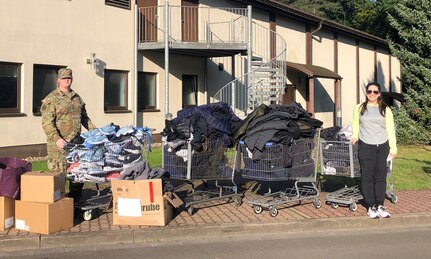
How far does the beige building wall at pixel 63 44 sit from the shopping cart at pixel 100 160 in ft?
23.7

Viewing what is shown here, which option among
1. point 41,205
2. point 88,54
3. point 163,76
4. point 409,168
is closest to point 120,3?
point 88,54

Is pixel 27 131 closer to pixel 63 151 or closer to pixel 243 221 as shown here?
pixel 63 151

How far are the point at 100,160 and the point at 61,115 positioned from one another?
924 millimetres

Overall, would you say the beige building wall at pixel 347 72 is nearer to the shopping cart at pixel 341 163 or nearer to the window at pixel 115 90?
the window at pixel 115 90

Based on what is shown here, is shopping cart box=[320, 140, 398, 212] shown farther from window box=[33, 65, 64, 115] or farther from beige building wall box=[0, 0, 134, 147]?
window box=[33, 65, 64, 115]

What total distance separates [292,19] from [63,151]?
821 inches

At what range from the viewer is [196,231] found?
6410mm

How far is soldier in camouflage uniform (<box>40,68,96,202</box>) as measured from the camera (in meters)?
6.64

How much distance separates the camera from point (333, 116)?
29797 mm

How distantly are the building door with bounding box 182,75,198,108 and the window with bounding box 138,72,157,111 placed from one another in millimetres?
1569

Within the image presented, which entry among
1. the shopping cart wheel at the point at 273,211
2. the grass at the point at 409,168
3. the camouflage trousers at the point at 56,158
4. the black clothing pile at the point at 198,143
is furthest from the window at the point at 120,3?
the shopping cart wheel at the point at 273,211

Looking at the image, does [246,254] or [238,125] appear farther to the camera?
[238,125]

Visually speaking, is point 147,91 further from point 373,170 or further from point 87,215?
point 373,170

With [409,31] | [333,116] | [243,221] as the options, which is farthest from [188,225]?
[333,116]
